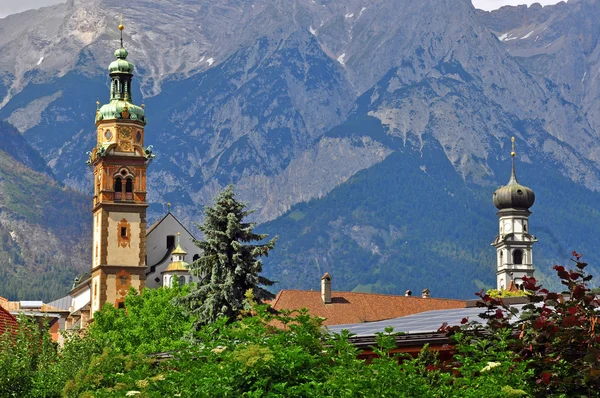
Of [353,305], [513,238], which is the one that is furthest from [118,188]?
[513,238]

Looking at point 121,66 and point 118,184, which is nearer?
point 118,184

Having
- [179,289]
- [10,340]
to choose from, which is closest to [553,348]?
[10,340]

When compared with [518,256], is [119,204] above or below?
above

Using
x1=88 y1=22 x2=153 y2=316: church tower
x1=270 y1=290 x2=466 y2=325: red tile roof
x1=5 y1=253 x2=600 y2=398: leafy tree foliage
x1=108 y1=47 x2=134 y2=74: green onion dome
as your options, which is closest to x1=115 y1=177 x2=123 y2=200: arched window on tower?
x1=88 y1=22 x2=153 y2=316: church tower

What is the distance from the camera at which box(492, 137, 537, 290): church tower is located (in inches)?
5768

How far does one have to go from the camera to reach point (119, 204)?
11875 cm

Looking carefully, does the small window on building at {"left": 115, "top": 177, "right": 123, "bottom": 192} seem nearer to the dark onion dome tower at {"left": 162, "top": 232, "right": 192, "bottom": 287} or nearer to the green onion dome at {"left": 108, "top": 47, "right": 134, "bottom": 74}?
the dark onion dome tower at {"left": 162, "top": 232, "right": 192, "bottom": 287}

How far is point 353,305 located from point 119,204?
20.5 m

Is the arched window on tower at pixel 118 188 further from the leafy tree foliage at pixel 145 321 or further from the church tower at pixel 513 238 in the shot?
the church tower at pixel 513 238

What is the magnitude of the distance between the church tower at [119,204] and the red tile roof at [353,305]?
1271cm

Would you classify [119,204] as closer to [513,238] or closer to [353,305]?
[353,305]

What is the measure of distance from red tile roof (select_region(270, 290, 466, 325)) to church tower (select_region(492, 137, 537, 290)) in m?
29.4

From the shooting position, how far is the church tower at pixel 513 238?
481 feet

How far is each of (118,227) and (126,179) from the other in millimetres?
3943
